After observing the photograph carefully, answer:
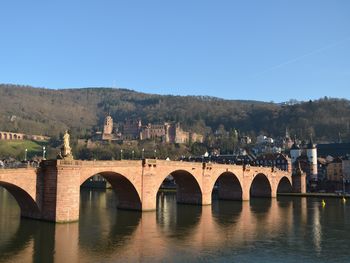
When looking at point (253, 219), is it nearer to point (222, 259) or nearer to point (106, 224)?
point (106, 224)

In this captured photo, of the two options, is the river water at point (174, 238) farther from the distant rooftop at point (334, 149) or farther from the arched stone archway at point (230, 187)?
the distant rooftop at point (334, 149)

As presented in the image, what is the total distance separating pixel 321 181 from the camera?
118375 millimetres

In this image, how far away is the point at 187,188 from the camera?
70875 millimetres

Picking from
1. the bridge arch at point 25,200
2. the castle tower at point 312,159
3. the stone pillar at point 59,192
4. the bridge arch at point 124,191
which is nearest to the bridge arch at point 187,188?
the bridge arch at point 124,191

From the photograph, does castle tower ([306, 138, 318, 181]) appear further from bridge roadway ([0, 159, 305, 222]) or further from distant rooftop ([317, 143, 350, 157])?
bridge roadway ([0, 159, 305, 222])

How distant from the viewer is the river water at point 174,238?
31.0m

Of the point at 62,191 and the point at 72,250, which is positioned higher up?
the point at 62,191

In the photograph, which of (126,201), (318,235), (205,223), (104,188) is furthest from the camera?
(104,188)

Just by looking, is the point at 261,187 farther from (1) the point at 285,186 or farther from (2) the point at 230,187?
(2) the point at 230,187

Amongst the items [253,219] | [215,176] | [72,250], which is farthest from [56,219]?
[215,176]

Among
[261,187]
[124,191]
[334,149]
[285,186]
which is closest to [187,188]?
[124,191]

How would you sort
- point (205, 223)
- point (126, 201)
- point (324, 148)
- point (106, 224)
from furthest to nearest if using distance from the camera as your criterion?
point (324, 148)
point (126, 201)
point (205, 223)
point (106, 224)

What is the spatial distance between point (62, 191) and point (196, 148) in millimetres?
150186

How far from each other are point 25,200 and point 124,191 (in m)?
15.4
